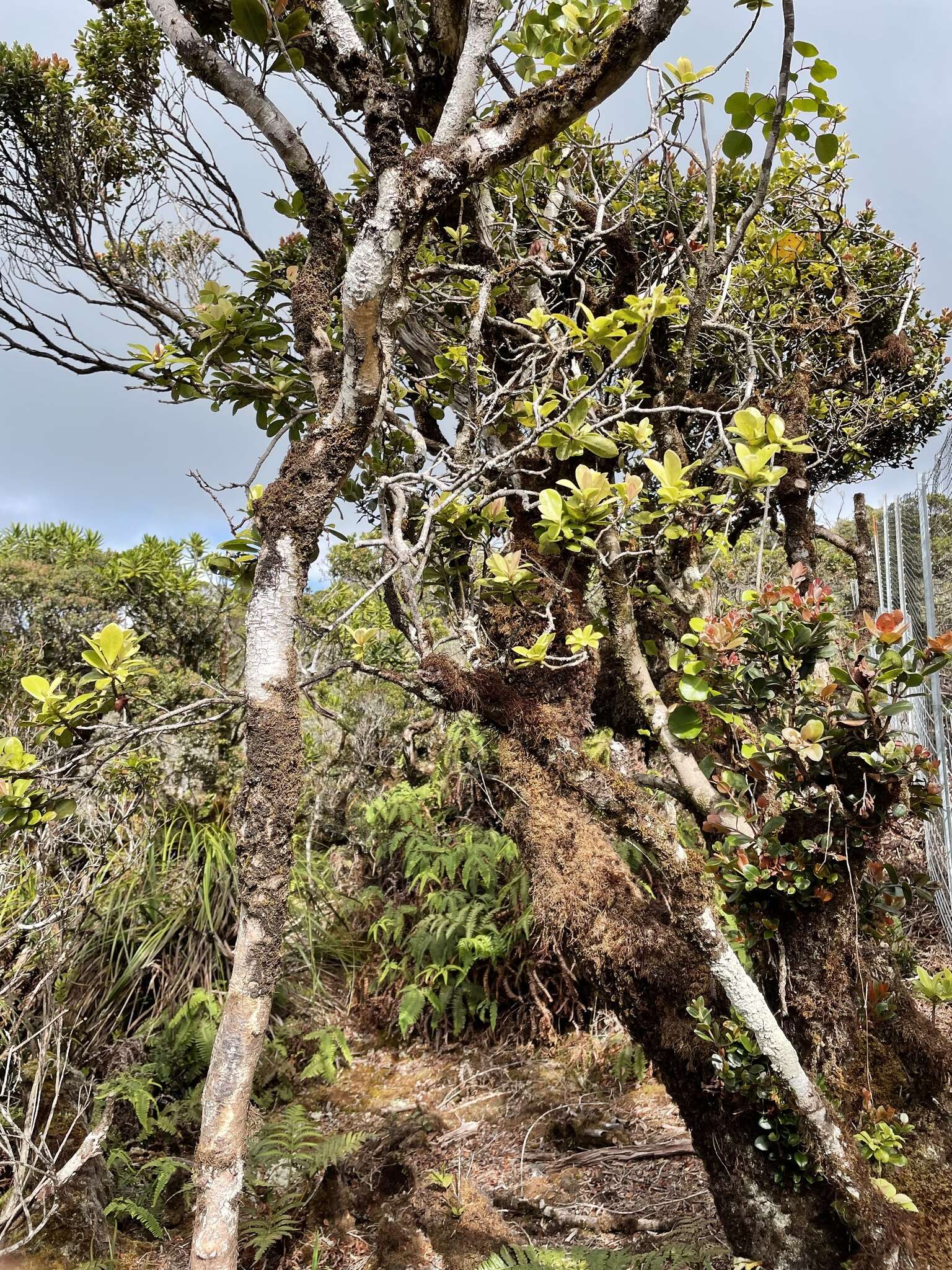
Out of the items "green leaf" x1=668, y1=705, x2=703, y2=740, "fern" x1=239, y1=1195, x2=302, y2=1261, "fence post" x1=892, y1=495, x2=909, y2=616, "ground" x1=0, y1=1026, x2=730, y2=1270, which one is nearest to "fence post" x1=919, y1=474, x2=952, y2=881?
"fence post" x1=892, y1=495, x2=909, y2=616

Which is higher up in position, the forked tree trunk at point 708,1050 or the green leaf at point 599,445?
the green leaf at point 599,445

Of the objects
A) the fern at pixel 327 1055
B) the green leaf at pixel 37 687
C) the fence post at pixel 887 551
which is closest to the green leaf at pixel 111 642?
the green leaf at pixel 37 687

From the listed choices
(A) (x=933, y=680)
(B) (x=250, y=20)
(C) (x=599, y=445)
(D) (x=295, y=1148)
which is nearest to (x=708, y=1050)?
(C) (x=599, y=445)

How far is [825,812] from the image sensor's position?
1.66m

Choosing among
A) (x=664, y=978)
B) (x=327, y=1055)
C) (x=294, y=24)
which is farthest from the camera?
(x=327, y=1055)

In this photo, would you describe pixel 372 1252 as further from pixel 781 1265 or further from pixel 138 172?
pixel 138 172

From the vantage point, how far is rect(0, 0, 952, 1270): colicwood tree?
1454mm

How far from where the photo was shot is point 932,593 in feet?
9.50

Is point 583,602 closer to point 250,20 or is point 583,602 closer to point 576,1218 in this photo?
point 250,20

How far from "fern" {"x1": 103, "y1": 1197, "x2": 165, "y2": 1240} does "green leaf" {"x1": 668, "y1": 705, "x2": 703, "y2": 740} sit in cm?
288

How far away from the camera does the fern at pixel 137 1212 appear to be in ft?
8.92

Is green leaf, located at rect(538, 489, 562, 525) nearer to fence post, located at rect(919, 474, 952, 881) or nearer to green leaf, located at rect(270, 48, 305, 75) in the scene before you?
green leaf, located at rect(270, 48, 305, 75)

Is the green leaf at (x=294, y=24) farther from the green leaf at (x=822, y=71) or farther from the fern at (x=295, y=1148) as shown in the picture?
the fern at (x=295, y=1148)

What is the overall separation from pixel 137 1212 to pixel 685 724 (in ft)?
9.62
